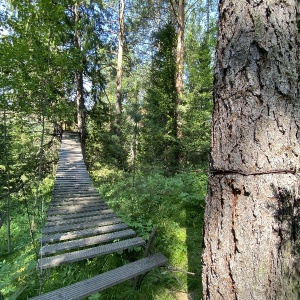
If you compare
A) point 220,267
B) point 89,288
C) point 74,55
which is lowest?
point 89,288

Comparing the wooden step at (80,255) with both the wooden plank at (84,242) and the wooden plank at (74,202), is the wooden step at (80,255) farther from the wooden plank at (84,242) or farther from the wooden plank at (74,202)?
the wooden plank at (74,202)

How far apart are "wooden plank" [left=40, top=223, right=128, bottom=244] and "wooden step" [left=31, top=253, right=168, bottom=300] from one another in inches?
30.3

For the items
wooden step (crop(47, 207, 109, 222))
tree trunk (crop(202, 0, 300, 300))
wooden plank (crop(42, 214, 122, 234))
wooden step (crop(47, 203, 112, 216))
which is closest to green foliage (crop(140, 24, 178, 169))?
wooden step (crop(47, 203, 112, 216))

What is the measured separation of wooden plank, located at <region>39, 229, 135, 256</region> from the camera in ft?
→ 7.26

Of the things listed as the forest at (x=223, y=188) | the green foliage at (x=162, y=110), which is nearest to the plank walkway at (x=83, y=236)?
the forest at (x=223, y=188)

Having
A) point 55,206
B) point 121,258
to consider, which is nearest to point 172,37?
point 55,206

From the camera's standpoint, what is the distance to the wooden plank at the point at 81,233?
244 cm

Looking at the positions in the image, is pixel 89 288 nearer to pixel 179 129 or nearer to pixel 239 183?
pixel 239 183

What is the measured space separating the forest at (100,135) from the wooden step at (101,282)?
0.29 metres

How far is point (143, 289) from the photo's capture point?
2.25m

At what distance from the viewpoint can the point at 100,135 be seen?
868cm

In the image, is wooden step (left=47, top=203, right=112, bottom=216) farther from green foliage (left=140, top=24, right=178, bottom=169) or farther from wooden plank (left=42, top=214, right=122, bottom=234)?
green foliage (left=140, top=24, right=178, bottom=169)

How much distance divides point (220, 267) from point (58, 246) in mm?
1934

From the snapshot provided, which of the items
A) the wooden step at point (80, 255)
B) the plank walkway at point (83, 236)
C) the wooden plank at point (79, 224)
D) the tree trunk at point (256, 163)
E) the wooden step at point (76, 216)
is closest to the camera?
the tree trunk at point (256, 163)
